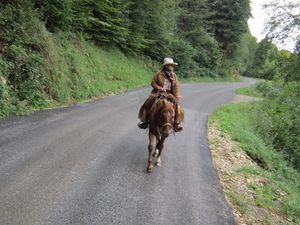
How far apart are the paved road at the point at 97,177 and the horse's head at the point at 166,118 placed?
1.01 metres

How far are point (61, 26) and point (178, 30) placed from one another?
71.2ft

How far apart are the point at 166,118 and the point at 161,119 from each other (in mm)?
175

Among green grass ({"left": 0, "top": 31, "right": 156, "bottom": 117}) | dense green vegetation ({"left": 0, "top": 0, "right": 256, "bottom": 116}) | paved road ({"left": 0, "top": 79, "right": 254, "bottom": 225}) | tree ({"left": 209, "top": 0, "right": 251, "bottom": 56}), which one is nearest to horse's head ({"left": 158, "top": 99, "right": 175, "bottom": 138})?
paved road ({"left": 0, "top": 79, "right": 254, "bottom": 225})

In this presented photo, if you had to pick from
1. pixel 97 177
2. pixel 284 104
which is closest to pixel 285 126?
pixel 284 104

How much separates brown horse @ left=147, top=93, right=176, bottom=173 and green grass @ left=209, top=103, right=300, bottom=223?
193 centimetres

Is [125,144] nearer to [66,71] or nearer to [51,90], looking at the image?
[51,90]

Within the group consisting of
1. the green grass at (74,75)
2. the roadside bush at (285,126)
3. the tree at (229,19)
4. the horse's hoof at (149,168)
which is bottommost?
the roadside bush at (285,126)

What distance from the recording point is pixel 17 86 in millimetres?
12742

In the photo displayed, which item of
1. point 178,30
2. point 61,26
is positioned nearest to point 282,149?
point 61,26

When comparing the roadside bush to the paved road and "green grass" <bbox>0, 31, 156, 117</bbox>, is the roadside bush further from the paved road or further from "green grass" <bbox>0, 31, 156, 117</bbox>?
"green grass" <bbox>0, 31, 156, 117</bbox>

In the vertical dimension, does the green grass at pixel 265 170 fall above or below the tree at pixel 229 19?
below

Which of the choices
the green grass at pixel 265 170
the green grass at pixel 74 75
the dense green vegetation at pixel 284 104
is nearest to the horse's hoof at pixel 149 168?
the green grass at pixel 265 170

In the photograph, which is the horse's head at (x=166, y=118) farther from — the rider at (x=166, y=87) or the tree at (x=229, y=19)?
the tree at (x=229, y=19)

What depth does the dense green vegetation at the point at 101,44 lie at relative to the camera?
13.2 metres
